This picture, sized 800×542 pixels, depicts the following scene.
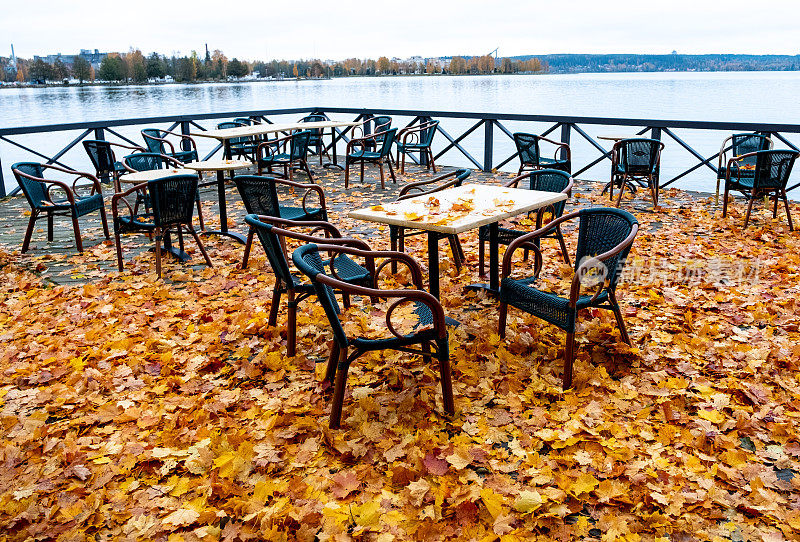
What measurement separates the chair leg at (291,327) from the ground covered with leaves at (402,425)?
0.06 metres

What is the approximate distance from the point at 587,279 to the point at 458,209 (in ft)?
2.99

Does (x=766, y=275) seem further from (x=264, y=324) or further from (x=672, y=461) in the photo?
(x=264, y=324)

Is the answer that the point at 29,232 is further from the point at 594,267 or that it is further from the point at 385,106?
the point at 385,106

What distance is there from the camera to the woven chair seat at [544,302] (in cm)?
304

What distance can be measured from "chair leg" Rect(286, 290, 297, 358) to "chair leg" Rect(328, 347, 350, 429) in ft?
2.50

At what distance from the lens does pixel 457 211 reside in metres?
3.66

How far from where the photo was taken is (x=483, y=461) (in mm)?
2477

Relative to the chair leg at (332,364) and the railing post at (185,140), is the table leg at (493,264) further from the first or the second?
the railing post at (185,140)

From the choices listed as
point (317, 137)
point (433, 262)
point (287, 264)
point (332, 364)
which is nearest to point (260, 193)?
point (287, 264)

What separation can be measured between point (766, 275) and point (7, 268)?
234 inches

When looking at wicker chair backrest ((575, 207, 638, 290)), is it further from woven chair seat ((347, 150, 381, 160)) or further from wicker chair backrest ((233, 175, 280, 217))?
woven chair seat ((347, 150, 381, 160))

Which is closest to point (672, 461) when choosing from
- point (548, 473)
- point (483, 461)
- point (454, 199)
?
point (548, 473)

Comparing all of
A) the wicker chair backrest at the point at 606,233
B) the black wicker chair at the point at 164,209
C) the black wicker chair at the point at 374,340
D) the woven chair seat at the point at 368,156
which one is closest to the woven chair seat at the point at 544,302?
the wicker chair backrest at the point at 606,233

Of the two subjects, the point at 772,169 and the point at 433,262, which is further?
the point at 772,169
